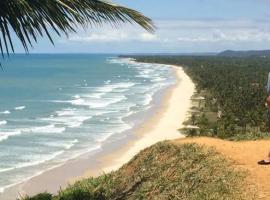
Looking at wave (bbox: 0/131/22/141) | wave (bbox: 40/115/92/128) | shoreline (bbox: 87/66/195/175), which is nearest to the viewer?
shoreline (bbox: 87/66/195/175)

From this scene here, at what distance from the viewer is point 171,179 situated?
9938mm

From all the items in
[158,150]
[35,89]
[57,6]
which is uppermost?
[57,6]

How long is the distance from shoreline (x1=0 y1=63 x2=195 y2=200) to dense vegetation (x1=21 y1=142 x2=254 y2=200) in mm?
12574

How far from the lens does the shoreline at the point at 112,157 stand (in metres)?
26.3

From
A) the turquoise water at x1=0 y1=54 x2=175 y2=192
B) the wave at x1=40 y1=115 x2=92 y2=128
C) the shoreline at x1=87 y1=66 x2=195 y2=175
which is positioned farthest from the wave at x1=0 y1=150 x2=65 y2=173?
the wave at x1=40 y1=115 x2=92 y2=128

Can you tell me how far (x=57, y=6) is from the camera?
5340mm

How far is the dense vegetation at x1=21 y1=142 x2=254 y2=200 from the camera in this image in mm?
8508

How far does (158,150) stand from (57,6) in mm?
7664

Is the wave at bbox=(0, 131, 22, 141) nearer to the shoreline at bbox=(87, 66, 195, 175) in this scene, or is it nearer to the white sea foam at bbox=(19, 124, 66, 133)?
the white sea foam at bbox=(19, 124, 66, 133)

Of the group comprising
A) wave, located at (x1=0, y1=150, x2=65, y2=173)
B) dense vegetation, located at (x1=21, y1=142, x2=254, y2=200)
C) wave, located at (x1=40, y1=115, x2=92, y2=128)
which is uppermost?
dense vegetation, located at (x1=21, y1=142, x2=254, y2=200)

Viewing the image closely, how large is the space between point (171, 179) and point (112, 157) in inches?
901

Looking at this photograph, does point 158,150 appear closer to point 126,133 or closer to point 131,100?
point 126,133

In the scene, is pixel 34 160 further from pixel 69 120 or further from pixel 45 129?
pixel 69 120

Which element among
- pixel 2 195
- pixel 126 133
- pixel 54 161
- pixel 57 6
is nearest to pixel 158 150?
pixel 57 6
